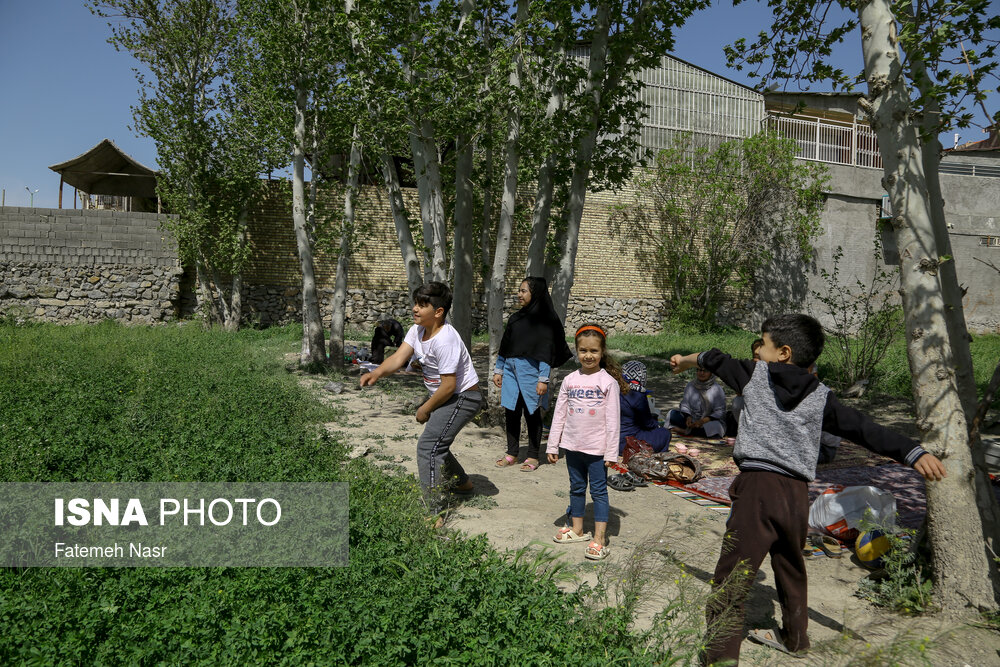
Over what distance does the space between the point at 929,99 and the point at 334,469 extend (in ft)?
15.9

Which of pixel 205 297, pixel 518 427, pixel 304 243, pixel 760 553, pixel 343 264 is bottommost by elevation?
pixel 760 553

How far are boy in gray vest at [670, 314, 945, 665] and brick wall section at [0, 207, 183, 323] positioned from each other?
1746 cm

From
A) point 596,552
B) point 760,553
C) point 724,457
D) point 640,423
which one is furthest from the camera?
point 724,457

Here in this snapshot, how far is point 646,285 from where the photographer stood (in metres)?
21.2

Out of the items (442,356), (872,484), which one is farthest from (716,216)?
(442,356)

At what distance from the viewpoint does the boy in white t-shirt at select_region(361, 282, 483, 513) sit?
4.91 metres

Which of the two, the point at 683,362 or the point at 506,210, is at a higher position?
the point at 506,210

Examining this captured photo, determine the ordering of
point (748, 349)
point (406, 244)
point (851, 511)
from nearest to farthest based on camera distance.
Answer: point (851, 511) < point (406, 244) < point (748, 349)

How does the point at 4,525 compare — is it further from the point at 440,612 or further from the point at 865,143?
the point at 865,143

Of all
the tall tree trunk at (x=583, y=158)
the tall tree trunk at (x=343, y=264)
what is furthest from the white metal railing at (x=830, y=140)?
the tall tree trunk at (x=583, y=158)

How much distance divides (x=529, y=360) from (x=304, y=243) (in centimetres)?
751

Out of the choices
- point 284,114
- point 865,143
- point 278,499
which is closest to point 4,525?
point 278,499

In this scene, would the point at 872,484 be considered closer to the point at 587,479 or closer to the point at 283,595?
the point at 587,479

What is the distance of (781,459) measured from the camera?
335cm
